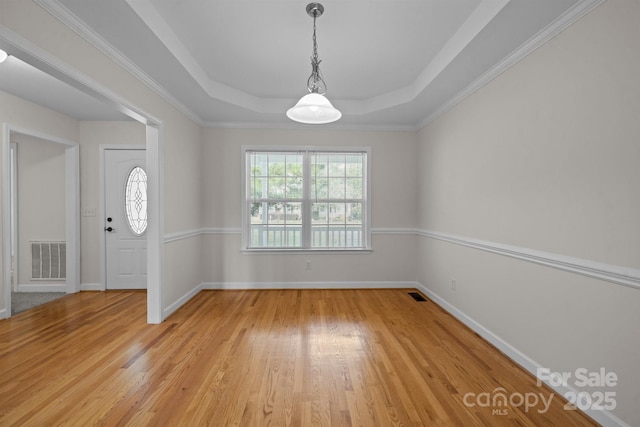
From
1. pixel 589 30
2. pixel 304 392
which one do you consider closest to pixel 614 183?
pixel 589 30

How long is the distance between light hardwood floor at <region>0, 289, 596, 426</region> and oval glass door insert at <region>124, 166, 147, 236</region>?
142cm

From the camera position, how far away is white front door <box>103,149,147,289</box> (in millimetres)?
4520

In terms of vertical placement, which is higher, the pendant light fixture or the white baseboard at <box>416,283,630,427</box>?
the pendant light fixture

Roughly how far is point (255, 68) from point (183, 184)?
1824 mm

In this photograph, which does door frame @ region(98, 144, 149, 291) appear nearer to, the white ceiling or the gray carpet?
the gray carpet

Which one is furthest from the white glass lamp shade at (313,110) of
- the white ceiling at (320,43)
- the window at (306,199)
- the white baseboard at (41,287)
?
the white baseboard at (41,287)

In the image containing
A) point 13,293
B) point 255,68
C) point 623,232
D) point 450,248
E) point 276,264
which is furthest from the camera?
point 276,264

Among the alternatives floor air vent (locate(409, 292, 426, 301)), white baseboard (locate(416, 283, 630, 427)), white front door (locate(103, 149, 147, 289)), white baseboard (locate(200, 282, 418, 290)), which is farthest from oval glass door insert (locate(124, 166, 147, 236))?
white baseboard (locate(416, 283, 630, 427))

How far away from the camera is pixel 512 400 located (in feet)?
6.33

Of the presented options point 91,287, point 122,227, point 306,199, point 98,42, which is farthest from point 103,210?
point 306,199

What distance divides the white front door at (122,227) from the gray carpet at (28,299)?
2.26ft

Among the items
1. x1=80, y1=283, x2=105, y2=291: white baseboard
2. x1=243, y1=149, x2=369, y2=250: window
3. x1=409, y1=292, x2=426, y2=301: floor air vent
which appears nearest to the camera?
x1=409, y1=292, x2=426, y2=301: floor air vent

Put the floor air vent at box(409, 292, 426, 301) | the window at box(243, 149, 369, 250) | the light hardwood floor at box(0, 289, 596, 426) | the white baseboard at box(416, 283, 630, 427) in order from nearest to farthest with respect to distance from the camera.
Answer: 1. the white baseboard at box(416, 283, 630, 427)
2. the light hardwood floor at box(0, 289, 596, 426)
3. the floor air vent at box(409, 292, 426, 301)
4. the window at box(243, 149, 369, 250)

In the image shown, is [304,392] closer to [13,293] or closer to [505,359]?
[505,359]
